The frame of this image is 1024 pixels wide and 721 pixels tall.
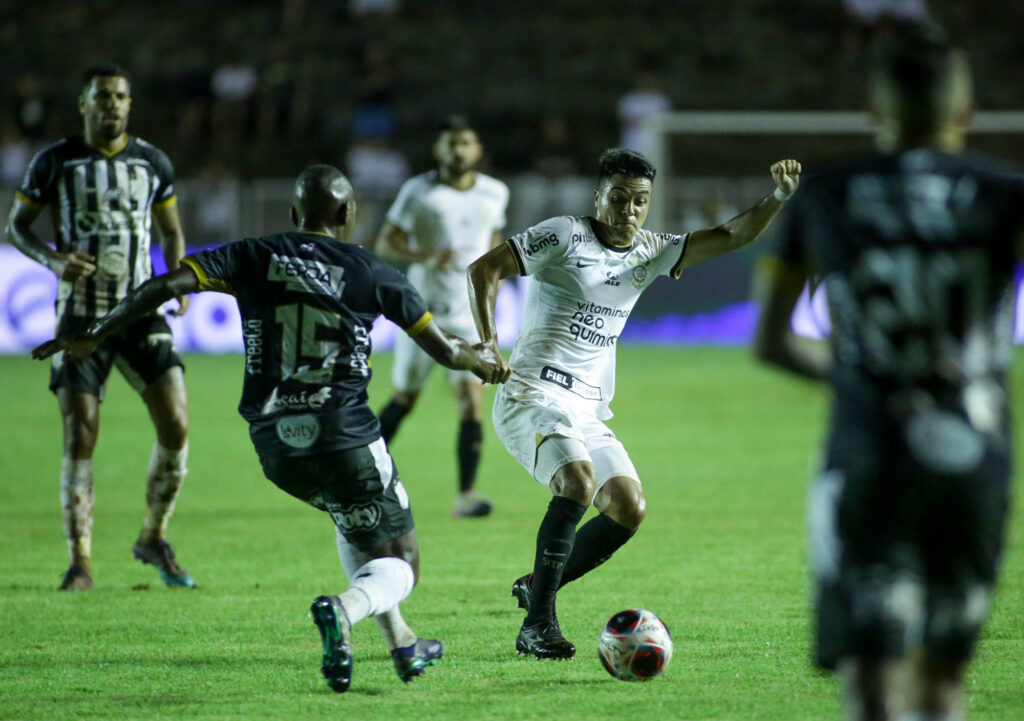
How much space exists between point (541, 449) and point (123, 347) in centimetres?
248

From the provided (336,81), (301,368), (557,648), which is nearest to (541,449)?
(557,648)

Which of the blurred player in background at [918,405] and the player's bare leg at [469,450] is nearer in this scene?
the blurred player in background at [918,405]

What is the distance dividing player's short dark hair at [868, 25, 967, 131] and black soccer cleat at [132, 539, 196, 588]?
16.9 ft

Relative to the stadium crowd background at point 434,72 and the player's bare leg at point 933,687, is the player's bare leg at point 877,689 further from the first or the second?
the stadium crowd background at point 434,72

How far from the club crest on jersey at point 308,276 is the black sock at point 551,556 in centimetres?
138

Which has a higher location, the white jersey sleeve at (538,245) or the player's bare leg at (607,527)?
the white jersey sleeve at (538,245)

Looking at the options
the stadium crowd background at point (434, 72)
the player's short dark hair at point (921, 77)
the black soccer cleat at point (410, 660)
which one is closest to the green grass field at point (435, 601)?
the black soccer cleat at point (410, 660)

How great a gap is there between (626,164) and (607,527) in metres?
1.52

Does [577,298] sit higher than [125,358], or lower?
higher

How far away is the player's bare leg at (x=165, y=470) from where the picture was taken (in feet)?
24.2

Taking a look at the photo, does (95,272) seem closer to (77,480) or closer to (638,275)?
(77,480)

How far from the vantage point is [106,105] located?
7.30m

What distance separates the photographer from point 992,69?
27.8 metres

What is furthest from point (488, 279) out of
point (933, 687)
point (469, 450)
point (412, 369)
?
point (412, 369)
